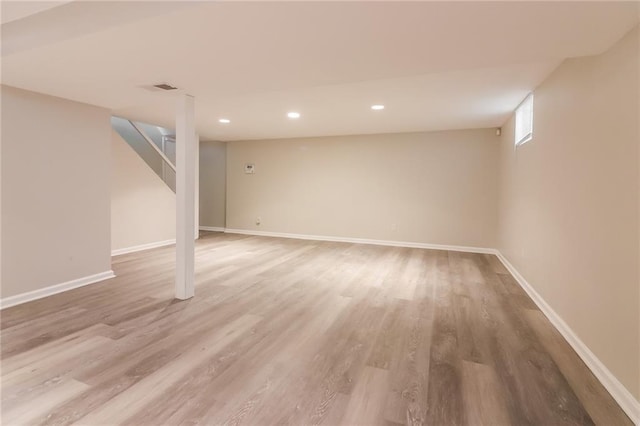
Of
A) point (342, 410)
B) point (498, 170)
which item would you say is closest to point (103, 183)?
point (342, 410)

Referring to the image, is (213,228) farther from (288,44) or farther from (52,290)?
(288,44)

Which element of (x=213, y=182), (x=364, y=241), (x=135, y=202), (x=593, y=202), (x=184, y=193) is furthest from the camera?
(x=213, y=182)

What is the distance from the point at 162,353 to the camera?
2209 mm

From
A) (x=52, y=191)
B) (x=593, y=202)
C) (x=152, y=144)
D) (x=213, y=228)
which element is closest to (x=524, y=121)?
(x=593, y=202)

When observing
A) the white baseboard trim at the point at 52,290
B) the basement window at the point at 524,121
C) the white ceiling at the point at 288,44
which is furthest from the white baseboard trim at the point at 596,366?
the white baseboard trim at the point at 52,290

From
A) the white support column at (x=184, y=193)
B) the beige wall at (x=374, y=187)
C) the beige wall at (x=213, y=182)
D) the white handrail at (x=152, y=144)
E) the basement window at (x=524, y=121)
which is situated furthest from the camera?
the beige wall at (x=213, y=182)

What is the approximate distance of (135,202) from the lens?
573cm

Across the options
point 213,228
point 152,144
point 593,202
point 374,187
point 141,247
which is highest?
point 152,144

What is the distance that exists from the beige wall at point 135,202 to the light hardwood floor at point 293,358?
6.64 ft

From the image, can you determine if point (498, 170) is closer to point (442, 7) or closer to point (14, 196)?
point (442, 7)

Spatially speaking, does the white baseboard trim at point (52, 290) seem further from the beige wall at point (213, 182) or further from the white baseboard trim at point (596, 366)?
the white baseboard trim at point (596, 366)

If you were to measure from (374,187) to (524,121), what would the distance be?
125 inches

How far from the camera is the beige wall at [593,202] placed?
1.74 meters

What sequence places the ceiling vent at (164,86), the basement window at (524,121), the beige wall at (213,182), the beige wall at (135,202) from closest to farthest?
the ceiling vent at (164,86) → the basement window at (524,121) → the beige wall at (135,202) → the beige wall at (213,182)
